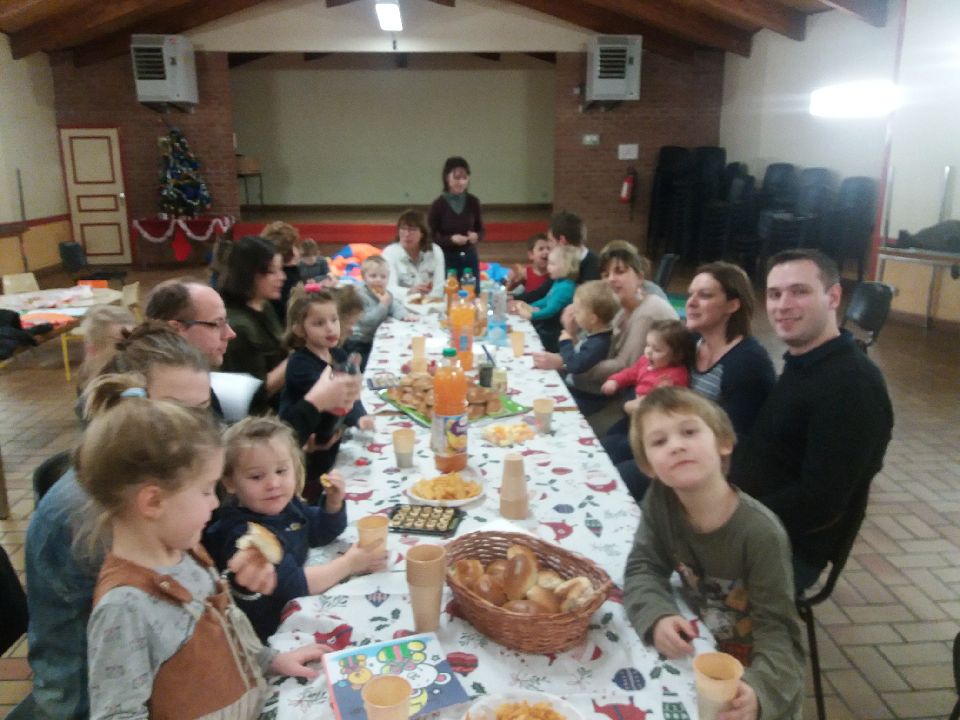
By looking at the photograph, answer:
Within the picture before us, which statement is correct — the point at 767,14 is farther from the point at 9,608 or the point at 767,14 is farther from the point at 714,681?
the point at 9,608

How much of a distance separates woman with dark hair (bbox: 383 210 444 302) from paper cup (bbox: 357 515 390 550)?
10.6 ft

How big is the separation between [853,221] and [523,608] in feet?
26.1

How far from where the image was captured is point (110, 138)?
1122 centimetres

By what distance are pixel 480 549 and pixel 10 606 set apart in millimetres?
1128

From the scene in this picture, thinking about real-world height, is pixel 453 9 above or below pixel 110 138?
above

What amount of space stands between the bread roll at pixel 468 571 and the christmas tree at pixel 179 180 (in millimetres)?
10509

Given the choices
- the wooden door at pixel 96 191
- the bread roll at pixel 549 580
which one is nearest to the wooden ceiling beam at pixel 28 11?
the wooden door at pixel 96 191

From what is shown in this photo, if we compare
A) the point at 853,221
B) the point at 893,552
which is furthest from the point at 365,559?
the point at 853,221

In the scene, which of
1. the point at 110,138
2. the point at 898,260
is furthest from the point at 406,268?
the point at 110,138

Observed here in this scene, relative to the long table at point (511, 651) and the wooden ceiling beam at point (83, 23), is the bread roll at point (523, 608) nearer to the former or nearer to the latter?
the long table at point (511, 651)

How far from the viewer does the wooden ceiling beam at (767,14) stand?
870 centimetres

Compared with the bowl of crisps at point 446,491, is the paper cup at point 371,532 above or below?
above

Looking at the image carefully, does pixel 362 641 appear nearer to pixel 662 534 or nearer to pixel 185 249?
pixel 662 534

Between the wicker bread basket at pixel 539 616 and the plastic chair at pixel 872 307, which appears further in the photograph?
the plastic chair at pixel 872 307
